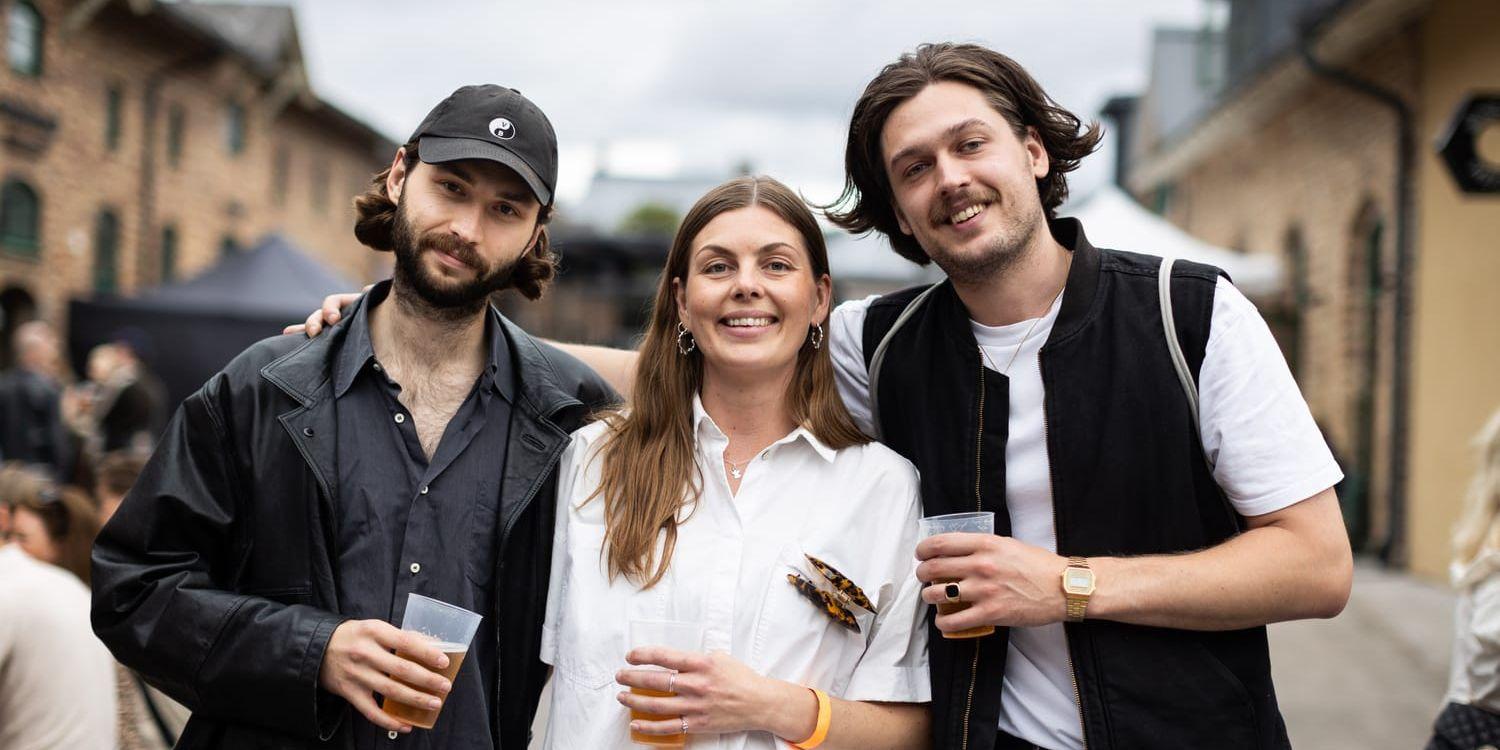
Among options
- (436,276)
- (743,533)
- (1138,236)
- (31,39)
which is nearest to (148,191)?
(31,39)

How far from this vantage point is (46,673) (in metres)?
3.43

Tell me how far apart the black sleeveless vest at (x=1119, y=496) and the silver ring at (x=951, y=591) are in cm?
23

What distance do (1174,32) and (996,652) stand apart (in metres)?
25.3

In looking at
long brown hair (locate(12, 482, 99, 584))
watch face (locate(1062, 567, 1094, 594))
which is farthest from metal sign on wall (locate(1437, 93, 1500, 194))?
long brown hair (locate(12, 482, 99, 584))

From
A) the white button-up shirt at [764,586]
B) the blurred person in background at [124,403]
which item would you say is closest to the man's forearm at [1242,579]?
the white button-up shirt at [764,586]

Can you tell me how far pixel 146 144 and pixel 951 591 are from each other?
21480 mm

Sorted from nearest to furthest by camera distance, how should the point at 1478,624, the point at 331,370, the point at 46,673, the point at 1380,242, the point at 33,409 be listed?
the point at 331,370 < the point at 46,673 < the point at 1478,624 < the point at 33,409 < the point at 1380,242

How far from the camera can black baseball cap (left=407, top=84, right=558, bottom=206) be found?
2689 mm

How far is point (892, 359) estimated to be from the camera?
286 cm

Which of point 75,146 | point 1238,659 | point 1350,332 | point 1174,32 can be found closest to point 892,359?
point 1238,659

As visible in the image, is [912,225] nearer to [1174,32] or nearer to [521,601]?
[521,601]

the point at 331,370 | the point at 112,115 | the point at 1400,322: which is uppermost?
the point at 112,115

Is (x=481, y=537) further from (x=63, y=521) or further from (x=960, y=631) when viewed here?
(x=63, y=521)

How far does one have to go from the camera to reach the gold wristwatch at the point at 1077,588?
7.62 ft
